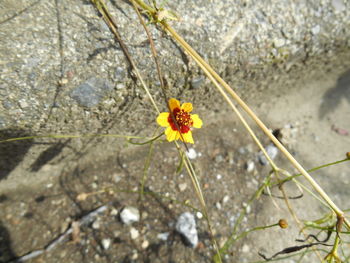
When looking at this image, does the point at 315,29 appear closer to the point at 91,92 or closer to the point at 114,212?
the point at 91,92

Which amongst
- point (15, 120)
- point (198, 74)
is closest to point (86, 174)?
point (15, 120)

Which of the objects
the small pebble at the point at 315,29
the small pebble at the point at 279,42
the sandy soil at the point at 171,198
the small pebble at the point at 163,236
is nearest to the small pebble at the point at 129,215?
the sandy soil at the point at 171,198

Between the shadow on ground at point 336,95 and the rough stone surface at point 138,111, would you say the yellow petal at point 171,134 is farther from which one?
the shadow on ground at point 336,95

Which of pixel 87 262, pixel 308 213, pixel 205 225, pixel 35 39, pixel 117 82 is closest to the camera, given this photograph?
pixel 35 39

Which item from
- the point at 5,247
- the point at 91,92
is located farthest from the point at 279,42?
the point at 5,247

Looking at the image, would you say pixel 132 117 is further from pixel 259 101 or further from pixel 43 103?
pixel 259 101

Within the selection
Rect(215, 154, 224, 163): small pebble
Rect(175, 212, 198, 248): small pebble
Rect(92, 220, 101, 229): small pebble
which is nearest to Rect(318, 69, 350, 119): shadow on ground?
Rect(215, 154, 224, 163): small pebble

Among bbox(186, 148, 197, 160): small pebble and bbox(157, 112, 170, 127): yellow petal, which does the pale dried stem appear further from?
bbox(186, 148, 197, 160): small pebble
